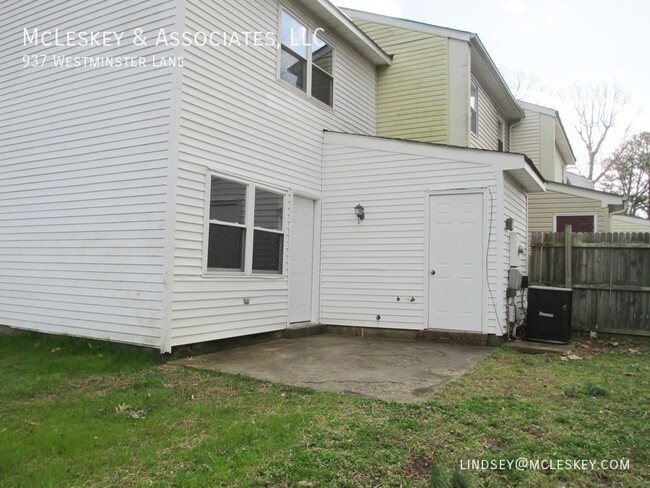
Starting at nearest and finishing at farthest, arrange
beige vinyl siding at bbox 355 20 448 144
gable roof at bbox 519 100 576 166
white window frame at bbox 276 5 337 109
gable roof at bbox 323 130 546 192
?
1. gable roof at bbox 323 130 546 192
2. white window frame at bbox 276 5 337 109
3. beige vinyl siding at bbox 355 20 448 144
4. gable roof at bbox 519 100 576 166

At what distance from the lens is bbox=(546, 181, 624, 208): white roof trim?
1259cm

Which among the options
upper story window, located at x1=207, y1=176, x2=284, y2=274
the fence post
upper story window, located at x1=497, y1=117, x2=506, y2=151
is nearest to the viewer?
upper story window, located at x1=207, y1=176, x2=284, y2=274

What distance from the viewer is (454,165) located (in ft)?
25.4

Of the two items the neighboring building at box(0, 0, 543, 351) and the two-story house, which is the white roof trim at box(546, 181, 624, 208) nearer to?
the two-story house

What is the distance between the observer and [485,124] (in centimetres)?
1236

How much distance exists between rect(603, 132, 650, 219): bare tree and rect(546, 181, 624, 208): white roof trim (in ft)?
66.6

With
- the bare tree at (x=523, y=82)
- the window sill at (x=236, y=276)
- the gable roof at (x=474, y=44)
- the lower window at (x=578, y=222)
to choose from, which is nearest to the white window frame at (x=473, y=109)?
the gable roof at (x=474, y=44)

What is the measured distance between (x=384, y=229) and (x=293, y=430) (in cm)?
528

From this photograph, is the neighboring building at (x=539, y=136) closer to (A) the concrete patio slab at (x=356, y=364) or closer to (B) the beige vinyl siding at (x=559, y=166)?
(B) the beige vinyl siding at (x=559, y=166)

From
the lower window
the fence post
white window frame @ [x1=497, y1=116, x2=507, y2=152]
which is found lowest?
A: the fence post

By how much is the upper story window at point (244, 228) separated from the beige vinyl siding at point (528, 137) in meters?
11.0

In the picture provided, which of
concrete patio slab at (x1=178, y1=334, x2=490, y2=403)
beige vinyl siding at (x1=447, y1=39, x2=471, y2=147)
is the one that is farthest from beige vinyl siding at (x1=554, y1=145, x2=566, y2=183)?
concrete patio slab at (x1=178, y1=334, x2=490, y2=403)

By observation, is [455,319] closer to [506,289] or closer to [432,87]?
[506,289]

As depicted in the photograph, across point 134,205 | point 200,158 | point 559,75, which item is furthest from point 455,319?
point 559,75
